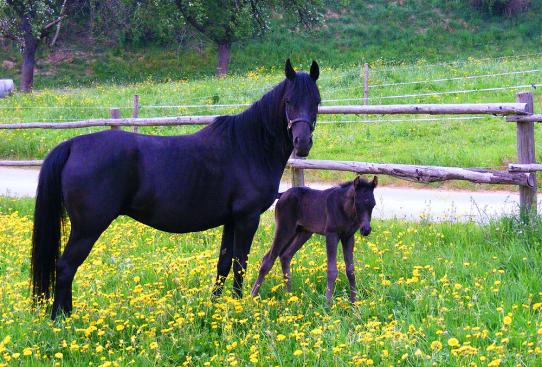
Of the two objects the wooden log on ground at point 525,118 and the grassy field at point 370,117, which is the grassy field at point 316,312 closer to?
the wooden log on ground at point 525,118

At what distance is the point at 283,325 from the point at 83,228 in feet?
5.42

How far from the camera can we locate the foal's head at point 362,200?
523cm

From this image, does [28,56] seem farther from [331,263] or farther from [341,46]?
[331,263]

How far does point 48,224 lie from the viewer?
554cm

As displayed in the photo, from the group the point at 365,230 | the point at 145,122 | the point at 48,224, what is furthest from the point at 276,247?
the point at 145,122

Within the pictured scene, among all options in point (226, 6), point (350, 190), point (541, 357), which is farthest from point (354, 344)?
point (226, 6)

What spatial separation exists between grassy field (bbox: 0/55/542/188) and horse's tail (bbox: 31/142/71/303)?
7.29 m

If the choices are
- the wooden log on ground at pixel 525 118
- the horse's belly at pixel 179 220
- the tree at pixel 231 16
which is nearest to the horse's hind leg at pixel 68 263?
the horse's belly at pixel 179 220

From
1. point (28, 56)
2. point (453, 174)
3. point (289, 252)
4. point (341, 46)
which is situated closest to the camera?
point (289, 252)

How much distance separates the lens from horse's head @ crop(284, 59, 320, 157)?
535 cm

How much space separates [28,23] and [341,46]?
13.9 m

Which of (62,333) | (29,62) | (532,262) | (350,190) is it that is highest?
(29,62)

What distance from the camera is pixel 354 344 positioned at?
14.3ft

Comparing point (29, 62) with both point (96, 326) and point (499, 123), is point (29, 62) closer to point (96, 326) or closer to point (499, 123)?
point (499, 123)
